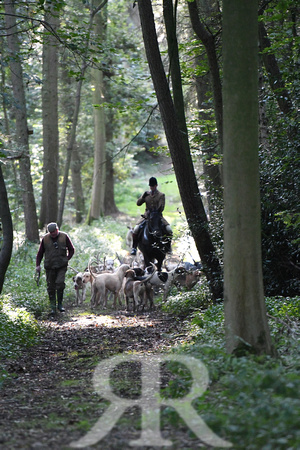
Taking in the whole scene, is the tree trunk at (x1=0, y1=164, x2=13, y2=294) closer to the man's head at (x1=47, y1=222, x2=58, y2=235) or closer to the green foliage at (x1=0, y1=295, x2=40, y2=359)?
the green foliage at (x1=0, y1=295, x2=40, y2=359)

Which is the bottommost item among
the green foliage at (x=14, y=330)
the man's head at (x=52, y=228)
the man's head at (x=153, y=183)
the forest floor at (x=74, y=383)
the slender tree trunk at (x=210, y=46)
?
the forest floor at (x=74, y=383)

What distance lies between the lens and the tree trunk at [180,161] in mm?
12336

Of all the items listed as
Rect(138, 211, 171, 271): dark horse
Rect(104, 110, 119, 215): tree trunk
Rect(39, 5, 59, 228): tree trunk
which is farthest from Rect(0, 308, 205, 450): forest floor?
Rect(104, 110, 119, 215): tree trunk

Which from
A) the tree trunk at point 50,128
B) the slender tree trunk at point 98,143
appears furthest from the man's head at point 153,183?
the slender tree trunk at point 98,143

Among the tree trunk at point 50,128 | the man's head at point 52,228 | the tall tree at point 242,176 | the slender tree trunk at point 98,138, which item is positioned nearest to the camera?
the tall tree at point 242,176

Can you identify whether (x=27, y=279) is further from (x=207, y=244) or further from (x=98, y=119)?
(x=98, y=119)

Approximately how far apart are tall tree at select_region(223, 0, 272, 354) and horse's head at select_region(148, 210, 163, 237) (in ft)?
32.1

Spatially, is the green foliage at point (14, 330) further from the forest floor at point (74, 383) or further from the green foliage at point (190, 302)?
the green foliage at point (190, 302)

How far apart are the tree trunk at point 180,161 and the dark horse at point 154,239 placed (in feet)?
8.62

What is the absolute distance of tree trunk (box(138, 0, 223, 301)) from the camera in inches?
486

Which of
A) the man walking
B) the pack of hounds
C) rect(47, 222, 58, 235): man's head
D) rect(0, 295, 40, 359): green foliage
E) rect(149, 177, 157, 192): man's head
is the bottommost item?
rect(0, 295, 40, 359): green foliage

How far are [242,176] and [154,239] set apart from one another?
10.4 meters
